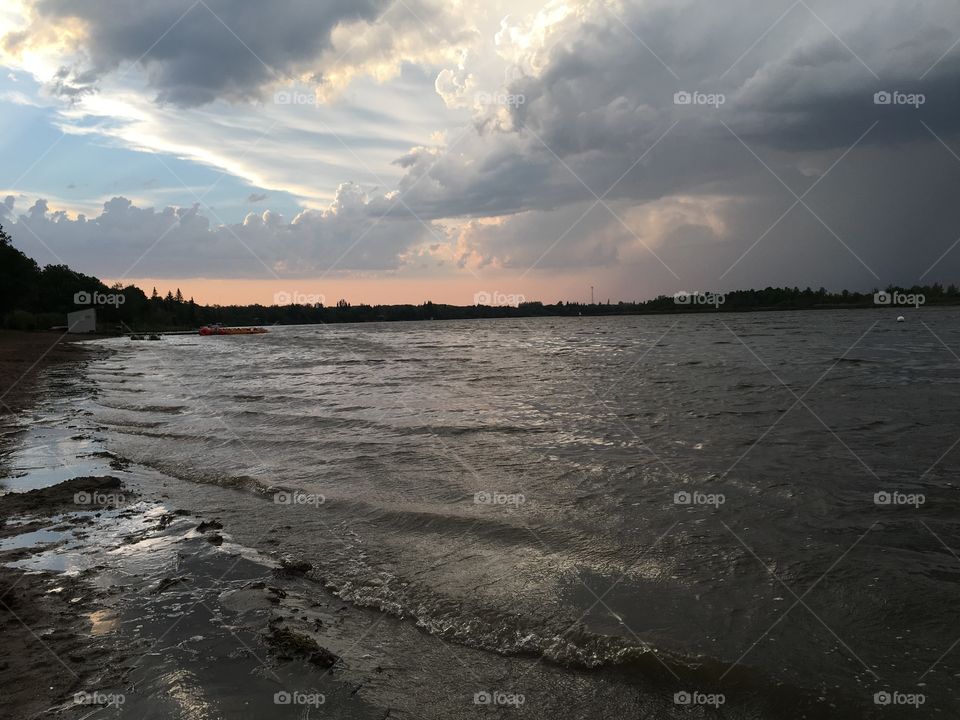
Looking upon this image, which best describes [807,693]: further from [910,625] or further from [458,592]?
[458,592]

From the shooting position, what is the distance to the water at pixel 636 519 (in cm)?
499

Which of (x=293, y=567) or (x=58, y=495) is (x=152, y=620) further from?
(x=58, y=495)

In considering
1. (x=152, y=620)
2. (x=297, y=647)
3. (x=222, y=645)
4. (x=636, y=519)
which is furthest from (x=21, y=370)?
(x=636, y=519)

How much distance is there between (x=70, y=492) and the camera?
9.08 metres

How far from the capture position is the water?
499 cm

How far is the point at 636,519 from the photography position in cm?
823

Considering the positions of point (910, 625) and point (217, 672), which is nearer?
point (217, 672)

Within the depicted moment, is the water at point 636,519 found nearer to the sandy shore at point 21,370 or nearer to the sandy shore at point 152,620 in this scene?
the sandy shore at point 152,620

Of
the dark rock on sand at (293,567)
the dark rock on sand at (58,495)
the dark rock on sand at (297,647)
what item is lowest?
the dark rock on sand at (293,567)

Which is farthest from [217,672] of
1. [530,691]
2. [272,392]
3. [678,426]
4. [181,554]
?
[272,392]

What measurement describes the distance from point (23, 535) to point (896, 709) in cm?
924

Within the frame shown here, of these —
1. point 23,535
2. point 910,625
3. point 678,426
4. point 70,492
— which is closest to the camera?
point 910,625

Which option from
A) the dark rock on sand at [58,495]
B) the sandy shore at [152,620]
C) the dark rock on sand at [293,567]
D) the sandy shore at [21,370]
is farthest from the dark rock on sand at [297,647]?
the sandy shore at [21,370]

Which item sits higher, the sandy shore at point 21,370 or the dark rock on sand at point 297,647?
the sandy shore at point 21,370
